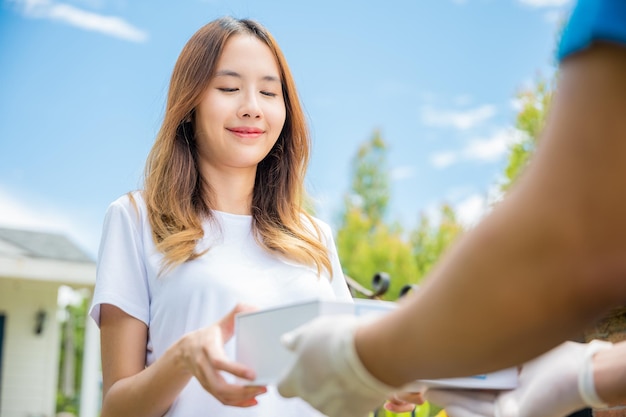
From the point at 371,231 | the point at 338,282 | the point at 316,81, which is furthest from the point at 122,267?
the point at 316,81

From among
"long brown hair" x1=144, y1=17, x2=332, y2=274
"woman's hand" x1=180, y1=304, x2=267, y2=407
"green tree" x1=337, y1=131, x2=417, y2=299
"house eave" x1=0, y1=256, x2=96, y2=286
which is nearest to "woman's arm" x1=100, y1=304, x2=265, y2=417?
"woman's hand" x1=180, y1=304, x2=267, y2=407

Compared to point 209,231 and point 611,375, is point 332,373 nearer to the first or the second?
point 611,375

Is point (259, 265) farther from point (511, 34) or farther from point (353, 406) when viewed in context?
point (511, 34)

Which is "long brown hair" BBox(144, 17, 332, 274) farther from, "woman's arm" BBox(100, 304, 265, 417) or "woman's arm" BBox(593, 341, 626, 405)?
"woman's arm" BBox(593, 341, 626, 405)

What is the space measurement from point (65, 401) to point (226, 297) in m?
18.5

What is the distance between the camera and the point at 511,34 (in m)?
45.0

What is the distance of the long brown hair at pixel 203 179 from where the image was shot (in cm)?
182

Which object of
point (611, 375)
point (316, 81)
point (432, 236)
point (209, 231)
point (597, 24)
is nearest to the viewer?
point (597, 24)

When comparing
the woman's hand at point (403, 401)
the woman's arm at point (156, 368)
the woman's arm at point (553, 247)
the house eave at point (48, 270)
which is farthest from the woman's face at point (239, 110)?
the house eave at point (48, 270)

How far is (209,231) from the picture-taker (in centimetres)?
183

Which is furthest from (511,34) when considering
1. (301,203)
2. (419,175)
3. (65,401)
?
(301,203)

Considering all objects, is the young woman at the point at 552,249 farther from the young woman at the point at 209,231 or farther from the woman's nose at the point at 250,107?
the woman's nose at the point at 250,107

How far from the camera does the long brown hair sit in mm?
1818

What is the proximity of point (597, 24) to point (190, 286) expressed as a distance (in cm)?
114
